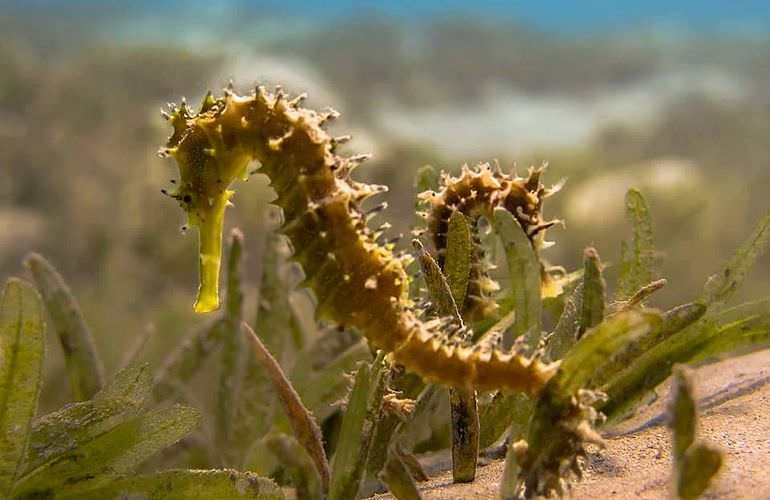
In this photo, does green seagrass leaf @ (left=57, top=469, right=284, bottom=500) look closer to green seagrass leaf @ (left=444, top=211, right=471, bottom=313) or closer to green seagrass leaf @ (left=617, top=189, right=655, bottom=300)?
green seagrass leaf @ (left=444, top=211, right=471, bottom=313)

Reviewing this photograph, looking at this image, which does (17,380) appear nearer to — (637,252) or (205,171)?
(205,171)

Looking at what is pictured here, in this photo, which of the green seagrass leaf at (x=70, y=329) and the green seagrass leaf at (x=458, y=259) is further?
the green seagrass leaf at (x=70, y=329)

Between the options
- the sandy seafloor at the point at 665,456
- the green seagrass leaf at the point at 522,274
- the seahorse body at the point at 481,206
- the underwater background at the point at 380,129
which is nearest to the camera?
the sandy seafloor at the point at 665,456

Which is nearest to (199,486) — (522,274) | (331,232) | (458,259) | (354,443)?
(354,443)

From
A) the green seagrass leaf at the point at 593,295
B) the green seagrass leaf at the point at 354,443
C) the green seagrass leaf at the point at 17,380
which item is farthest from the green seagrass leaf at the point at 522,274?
the green seagrass leaf at the point at 17,380

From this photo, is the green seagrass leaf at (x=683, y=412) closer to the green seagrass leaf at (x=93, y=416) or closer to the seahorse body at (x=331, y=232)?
the seahorse body at (x=331, y=232)

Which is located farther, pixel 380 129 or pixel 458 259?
pixel 380 129

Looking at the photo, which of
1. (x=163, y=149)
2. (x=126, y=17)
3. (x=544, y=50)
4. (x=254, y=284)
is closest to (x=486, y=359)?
(x=163, y=149)
